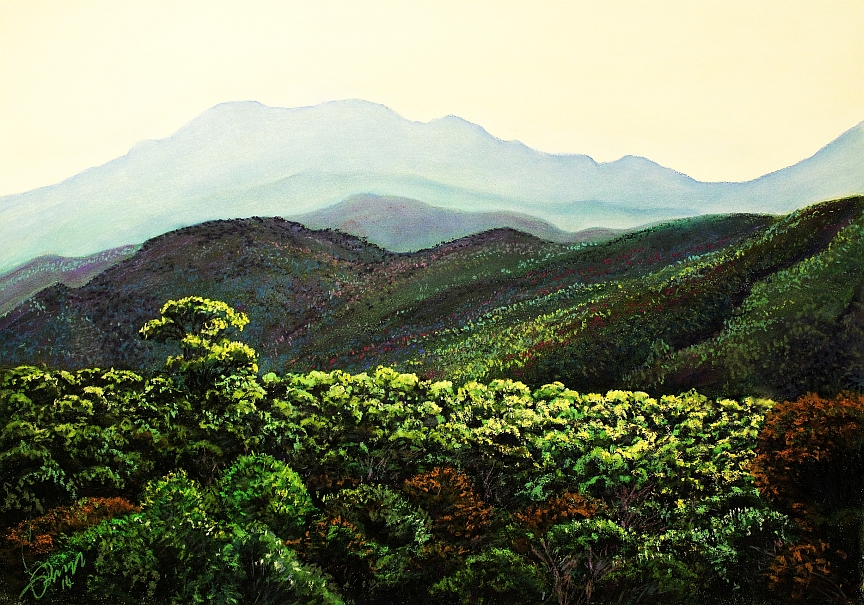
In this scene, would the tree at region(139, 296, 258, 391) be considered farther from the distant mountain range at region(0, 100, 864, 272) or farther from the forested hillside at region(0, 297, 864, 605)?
the distant mountain range at region(0, 100, 864, 272)

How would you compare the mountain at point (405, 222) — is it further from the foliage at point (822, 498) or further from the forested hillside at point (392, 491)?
the foliage at point (822, 498)

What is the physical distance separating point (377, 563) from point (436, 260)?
7.82 feet

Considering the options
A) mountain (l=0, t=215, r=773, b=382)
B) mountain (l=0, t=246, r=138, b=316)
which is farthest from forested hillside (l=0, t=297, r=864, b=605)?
mountain (l=0, t=246, r=138, b=316)

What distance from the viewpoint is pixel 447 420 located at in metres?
5.65

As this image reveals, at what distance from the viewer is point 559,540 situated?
5180 millimetres

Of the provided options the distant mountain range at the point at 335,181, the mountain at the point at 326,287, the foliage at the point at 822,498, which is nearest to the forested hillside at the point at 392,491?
the foliage at the point at 822,498

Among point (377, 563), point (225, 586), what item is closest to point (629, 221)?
point (377, 563)

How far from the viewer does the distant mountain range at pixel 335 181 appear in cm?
606
